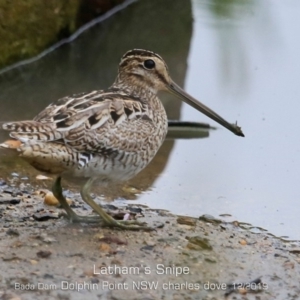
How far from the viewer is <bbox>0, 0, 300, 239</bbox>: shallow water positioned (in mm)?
5672

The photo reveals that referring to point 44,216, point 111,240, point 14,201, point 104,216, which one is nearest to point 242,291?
point 111,240

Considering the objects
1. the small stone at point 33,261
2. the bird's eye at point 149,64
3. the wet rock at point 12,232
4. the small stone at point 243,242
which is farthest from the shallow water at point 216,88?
the small stone at point 33,261

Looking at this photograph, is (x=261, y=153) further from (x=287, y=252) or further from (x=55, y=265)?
(x=55, y=265)

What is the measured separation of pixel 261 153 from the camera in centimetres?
644

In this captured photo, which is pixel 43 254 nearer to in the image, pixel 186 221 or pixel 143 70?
pixel 186 221

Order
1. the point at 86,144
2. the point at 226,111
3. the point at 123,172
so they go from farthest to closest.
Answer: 1. the point at 226,111
2. the point at 123,172
3. the point at 86,144

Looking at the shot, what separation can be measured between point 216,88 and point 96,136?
12.1ft

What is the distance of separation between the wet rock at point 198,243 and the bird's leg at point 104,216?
0.27m

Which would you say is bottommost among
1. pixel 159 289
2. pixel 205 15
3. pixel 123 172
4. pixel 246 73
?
pixel 159 289

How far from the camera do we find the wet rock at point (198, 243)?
4.55m

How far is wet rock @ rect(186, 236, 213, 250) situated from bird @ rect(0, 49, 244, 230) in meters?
0.31

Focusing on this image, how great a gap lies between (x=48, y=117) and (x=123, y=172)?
0.56 meters

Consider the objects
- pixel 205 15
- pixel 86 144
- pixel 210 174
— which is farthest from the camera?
pixel 205 15

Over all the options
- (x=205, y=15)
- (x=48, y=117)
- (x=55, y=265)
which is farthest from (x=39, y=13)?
(x=55, y=265)
